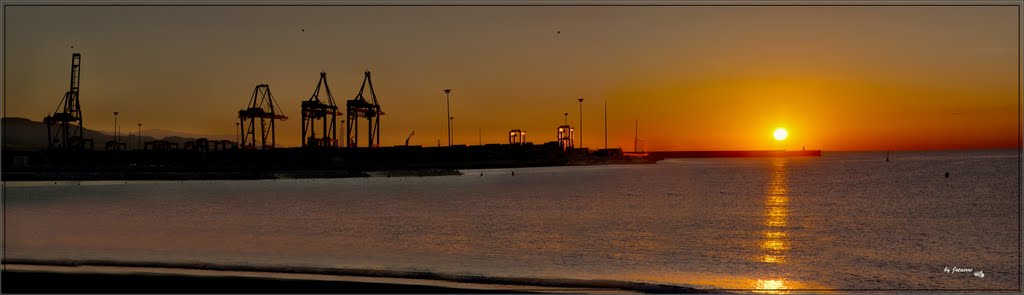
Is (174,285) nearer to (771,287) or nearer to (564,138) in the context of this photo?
(771,287)

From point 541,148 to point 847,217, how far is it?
122 m

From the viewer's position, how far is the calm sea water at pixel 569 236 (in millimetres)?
21453

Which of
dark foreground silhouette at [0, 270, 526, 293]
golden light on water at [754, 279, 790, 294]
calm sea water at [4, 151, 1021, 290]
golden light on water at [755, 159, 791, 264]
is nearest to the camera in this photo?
dark foreground silhouette at [0, 270, 526, 293]

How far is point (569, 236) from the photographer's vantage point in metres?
30.7

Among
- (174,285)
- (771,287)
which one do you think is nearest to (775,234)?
(771,287)

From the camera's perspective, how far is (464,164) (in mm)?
139500

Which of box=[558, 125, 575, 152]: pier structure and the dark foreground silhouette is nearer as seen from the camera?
the dark foreground silhouette

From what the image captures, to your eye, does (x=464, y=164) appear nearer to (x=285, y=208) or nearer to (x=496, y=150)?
(x=496, y=150)

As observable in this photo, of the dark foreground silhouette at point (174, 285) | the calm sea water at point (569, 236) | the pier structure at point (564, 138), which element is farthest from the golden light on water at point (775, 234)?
the pier structure at point (564, 138)

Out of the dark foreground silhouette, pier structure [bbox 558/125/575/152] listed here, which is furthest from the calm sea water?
pier structure [bbox 558/125/575/152]

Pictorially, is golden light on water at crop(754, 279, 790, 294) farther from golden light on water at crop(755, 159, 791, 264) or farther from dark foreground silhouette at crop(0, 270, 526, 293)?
dark foreground silhouette at crop(0, 270, 526, 293)

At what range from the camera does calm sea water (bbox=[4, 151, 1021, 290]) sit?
70.4 ft

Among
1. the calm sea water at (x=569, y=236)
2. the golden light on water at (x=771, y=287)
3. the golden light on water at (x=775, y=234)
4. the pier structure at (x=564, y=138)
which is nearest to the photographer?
the golden light on water at (x=771, y=287)

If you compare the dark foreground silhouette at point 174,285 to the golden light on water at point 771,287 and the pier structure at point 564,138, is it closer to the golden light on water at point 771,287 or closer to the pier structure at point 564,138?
the golden light on water at point 771,287
